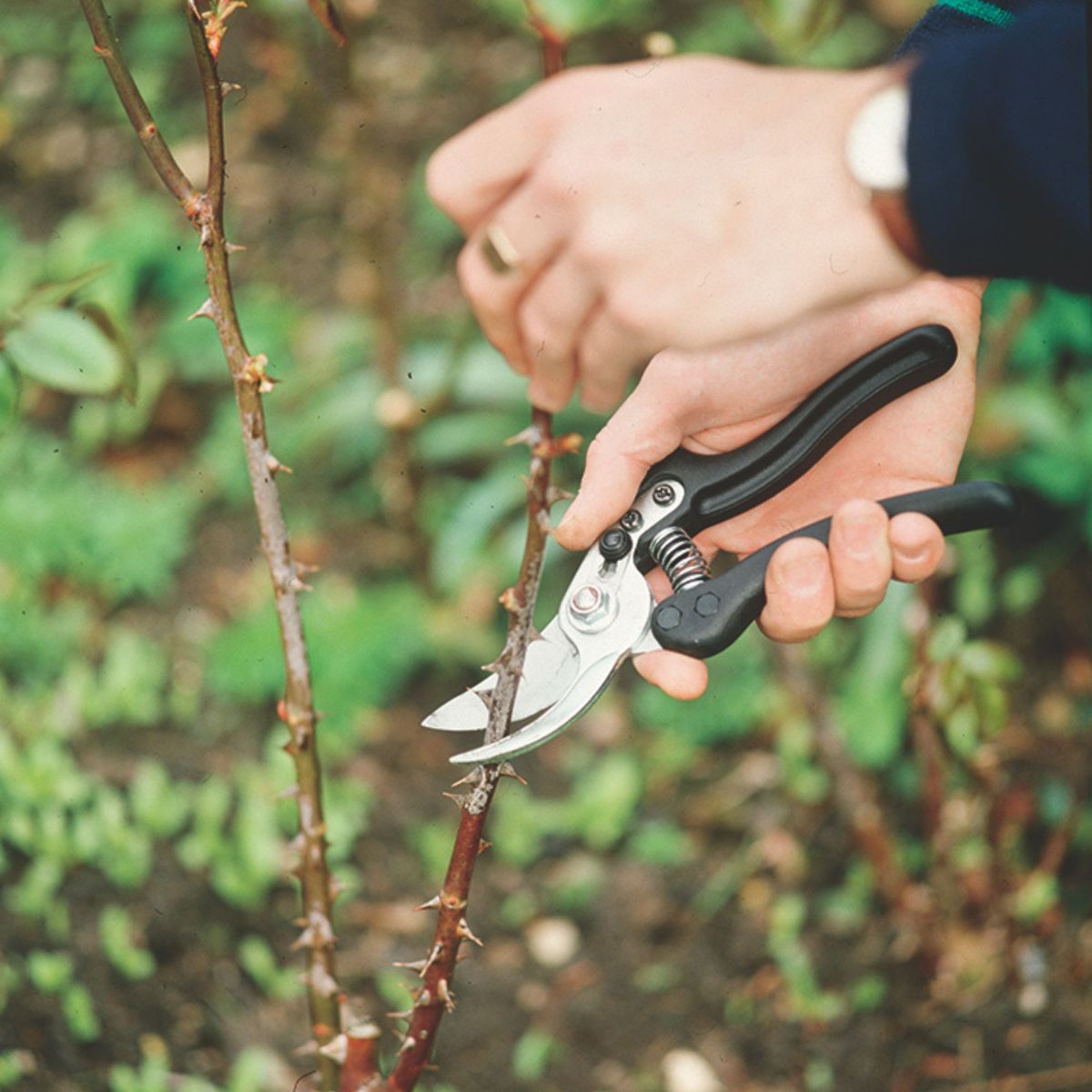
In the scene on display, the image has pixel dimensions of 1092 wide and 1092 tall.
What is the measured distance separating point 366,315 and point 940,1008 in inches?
78.9

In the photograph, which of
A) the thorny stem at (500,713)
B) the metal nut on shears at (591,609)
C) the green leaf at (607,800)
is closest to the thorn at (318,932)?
the thorny stem at (500,713)

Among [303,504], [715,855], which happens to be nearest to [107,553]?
[303,504]

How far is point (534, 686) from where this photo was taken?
1.28 metres

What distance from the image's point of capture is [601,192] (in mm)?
983

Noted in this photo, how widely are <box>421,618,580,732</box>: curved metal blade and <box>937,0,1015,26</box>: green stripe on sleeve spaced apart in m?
0.91

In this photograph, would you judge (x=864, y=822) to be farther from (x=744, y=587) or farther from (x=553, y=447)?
(x=553, y=447)

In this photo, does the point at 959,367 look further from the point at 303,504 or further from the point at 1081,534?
the point at 303,504

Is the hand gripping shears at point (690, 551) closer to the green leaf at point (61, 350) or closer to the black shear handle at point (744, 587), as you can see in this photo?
the black shear handle at point (744, 587)

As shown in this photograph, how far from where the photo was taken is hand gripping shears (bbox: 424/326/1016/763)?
1225mm

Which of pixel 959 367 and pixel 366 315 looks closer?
pixel 959 367

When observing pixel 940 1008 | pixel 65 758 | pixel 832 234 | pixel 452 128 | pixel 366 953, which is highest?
pixel 832 234

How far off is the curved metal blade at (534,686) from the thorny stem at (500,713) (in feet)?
0.25

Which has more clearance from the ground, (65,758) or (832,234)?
(832,234)

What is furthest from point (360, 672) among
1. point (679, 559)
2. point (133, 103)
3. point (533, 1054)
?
point (133, 103)
